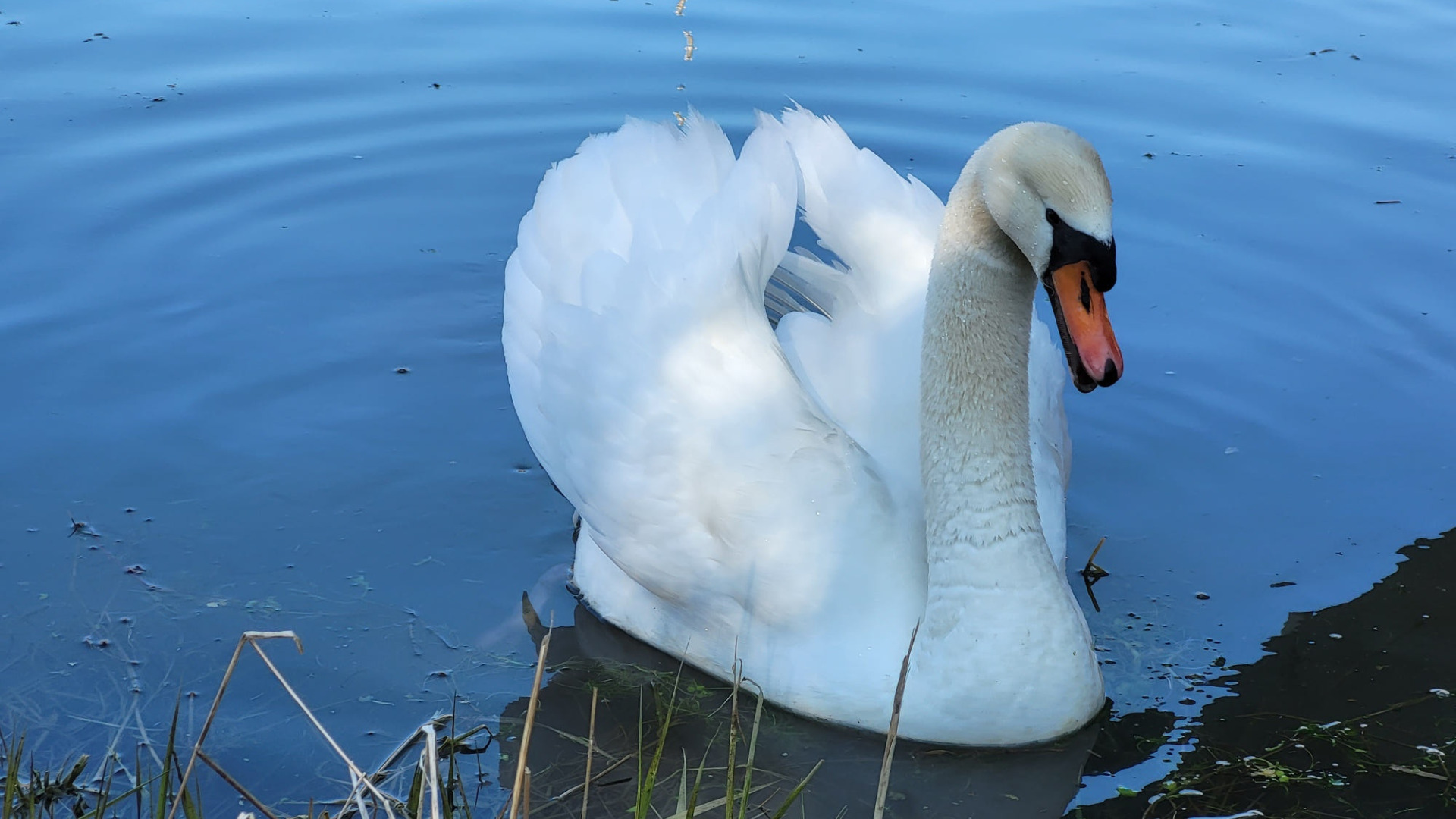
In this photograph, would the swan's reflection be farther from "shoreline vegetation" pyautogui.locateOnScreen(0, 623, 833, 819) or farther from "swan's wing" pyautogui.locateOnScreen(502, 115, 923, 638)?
"swan's wing" pyautogui.locateOnScreen(502, 115, 923, 638)

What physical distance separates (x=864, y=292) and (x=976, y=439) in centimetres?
83

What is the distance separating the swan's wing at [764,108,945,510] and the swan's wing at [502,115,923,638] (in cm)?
29

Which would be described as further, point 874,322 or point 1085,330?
point 874,322

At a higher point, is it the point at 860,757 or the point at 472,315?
the point at 472,315

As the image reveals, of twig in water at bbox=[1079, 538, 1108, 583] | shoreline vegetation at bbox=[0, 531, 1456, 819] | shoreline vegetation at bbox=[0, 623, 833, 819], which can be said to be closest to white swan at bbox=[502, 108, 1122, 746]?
shoreline vegetation at bbox=[0, 531, 1456, 819]

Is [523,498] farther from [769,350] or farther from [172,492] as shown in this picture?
[769,350]

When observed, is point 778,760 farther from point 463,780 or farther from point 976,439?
point 976,439

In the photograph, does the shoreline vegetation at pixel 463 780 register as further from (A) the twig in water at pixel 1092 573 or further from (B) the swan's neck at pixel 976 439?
(A) the twig in water at pixel 1092 573

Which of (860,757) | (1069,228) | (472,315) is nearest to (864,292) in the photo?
(1069,228)

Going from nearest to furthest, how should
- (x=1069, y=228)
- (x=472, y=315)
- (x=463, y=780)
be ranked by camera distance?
(x=1069, y=228)
(x=463, y=780)
(x=472, y=315)

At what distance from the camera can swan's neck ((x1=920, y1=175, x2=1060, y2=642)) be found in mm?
3822

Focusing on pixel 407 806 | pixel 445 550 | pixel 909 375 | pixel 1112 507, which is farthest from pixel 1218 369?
pixel 407 806

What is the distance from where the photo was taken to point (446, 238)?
6.91 meters

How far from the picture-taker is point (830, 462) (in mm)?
3918
